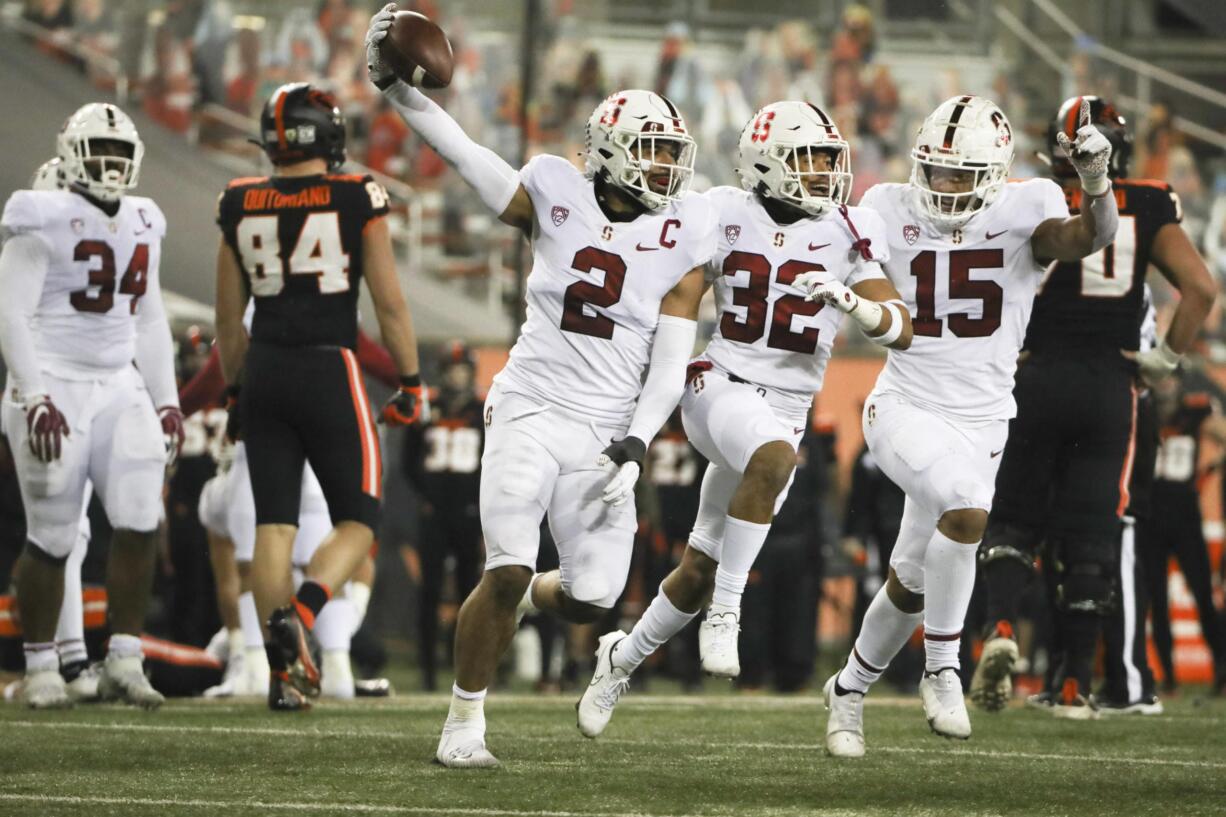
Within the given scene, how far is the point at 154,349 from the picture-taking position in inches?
283

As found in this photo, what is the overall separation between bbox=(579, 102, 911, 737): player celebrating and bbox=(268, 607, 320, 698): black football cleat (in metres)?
0.81

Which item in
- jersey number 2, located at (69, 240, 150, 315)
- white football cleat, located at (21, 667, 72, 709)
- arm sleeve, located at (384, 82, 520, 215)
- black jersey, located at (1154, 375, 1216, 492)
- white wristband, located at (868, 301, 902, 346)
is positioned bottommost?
white football cleat, located at (21, 667, 72, 709)

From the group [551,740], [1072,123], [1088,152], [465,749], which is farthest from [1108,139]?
[465,749]

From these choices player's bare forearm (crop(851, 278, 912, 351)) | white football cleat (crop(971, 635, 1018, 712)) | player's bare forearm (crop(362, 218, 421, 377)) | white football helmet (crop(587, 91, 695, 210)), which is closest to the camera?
white football helmet (crop(587, 91, 695, 210))

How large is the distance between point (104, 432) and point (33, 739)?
149 cm

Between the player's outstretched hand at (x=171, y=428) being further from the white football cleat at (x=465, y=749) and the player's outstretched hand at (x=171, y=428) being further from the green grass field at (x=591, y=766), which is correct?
the white football cleat at (x=465, y=749)

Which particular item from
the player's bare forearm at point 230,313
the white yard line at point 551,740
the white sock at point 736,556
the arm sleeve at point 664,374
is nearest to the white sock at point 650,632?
the white sock at point 736,556

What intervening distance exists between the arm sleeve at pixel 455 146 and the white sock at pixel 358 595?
10.7 feet

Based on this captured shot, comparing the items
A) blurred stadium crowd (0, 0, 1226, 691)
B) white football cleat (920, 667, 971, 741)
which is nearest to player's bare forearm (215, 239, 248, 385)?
white football cleat (920, 667, 971, 741)

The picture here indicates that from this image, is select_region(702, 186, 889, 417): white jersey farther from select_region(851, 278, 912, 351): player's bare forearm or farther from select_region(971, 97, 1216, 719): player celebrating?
select_region(971, 97, 1216, 719): player celebrating

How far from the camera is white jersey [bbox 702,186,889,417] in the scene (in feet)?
18.8

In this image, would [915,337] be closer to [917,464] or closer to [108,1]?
[917,464]

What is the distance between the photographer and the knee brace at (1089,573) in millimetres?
6992

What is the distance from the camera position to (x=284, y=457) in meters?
6.33
